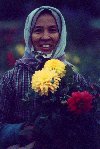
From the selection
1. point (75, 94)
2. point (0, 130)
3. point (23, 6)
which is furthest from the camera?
point (23, 6)

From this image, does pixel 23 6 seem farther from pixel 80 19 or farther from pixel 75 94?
pixel 75 94

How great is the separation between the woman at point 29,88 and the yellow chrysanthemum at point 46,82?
0.15ft

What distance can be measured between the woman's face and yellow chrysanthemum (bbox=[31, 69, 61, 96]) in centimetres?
23

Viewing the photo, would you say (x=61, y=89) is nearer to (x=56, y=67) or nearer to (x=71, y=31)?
(x=56, y=67)

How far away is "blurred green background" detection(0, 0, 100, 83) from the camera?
205 centimetres

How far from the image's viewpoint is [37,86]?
1.42 metres

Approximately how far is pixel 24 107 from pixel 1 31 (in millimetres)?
598

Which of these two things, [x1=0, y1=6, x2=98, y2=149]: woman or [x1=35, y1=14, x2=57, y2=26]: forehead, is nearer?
[x1=0, y1=6, x2=98, y2=149]: woman

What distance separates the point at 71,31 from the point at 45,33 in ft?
1.77

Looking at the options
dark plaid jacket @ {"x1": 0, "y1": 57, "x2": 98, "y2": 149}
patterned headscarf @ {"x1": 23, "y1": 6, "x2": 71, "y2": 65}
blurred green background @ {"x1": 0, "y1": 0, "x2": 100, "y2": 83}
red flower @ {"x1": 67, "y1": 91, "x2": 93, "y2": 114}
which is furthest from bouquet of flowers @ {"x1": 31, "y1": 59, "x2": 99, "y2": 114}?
blurred green background @ {"x1": 0, "y1": 0, "x2": 100, "y2": 83}

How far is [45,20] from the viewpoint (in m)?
1.65

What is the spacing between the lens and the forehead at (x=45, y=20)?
1.65 metres

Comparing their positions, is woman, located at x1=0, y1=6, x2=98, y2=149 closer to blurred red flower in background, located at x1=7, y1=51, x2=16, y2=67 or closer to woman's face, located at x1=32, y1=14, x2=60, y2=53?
woman's face, located at x1=32, y1=14, x2=60, y2=53

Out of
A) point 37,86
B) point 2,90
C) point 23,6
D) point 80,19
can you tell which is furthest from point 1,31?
point 37,86
